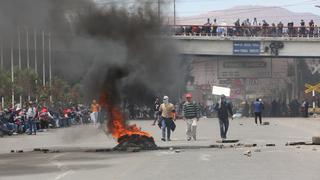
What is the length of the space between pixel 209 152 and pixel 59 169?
4693mm

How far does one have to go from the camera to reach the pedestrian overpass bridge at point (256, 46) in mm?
53719

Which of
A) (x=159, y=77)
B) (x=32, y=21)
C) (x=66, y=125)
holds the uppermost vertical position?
(x=32, y=21)

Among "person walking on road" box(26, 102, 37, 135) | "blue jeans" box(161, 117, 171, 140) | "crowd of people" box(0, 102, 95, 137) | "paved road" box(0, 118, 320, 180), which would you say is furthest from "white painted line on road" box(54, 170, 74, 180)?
"person walking on road" box(26, 102, 37, 135)

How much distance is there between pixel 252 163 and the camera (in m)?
13.0

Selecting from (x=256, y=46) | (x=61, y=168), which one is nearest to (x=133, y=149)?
(x=61, y=168)

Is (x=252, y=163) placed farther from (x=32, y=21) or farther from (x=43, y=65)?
(x=43, y=65)

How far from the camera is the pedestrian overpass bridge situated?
176 ft

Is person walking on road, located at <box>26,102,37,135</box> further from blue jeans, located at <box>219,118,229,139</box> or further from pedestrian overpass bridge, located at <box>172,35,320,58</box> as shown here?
pedestrian overpass bridge, located at <box>172,35,320,58</box>

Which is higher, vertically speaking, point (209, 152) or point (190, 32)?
point (190, 32)

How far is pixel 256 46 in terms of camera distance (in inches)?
2130

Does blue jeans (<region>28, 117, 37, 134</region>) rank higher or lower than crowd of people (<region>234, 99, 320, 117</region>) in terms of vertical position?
higher

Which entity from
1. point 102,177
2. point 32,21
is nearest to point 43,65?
point 32,21

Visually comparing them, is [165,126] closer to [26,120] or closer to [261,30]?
[26,120]

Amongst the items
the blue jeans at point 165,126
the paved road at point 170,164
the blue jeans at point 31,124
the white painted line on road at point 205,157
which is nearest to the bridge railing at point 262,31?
the blue jeans at point 31,124
